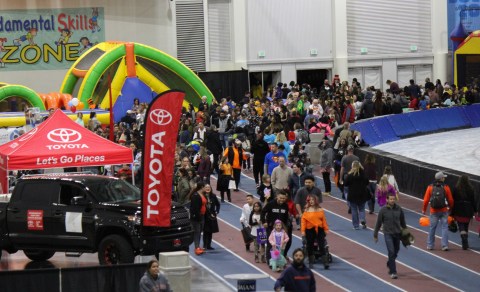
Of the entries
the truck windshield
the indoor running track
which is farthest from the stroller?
the truck windshield

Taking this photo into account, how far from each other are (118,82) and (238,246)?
889 inches

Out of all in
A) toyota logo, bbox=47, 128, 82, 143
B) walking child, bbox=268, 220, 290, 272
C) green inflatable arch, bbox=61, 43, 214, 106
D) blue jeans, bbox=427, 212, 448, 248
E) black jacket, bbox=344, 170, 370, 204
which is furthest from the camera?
green inflatable arch, bbox=61, 43, 214, 106

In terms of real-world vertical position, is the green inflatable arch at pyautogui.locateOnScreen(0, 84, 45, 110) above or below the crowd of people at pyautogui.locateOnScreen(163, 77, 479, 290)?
above

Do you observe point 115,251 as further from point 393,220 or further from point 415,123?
point 415,123

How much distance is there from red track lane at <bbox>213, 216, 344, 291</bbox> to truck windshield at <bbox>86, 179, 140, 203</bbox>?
9.50ft

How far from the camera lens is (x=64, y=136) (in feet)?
80.4

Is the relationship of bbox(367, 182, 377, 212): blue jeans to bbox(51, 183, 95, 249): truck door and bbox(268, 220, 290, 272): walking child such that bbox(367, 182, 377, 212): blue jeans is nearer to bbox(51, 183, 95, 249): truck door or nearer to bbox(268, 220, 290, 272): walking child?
bbox(268, 220, 290, 272): walking child

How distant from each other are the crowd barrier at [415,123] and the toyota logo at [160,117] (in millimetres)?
17399

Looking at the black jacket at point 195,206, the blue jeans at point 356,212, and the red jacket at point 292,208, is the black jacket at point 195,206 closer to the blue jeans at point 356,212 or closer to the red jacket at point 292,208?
the red jacket at point 292,208

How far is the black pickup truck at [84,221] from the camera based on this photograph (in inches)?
795

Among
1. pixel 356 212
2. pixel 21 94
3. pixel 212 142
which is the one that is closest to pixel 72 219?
pixel 356 212

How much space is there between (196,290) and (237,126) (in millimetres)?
16073

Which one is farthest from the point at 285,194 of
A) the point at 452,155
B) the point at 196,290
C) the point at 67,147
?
the point at 452,155

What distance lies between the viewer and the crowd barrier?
128 ft
